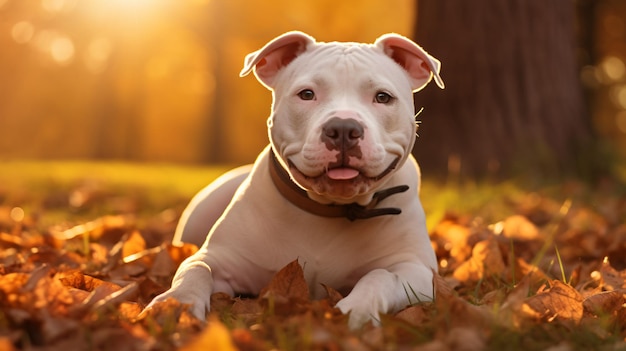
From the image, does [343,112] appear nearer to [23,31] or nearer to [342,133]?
[342,133]

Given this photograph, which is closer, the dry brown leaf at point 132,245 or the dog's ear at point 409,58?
the dog's ear at point 409,58

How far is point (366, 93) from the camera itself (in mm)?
3004

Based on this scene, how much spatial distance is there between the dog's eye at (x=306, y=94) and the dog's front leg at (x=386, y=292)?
703 millimetres

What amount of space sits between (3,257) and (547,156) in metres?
5.44

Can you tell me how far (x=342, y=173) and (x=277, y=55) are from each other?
790 mm

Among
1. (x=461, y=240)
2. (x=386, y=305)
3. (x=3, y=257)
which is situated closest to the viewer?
(x=386, y=305)

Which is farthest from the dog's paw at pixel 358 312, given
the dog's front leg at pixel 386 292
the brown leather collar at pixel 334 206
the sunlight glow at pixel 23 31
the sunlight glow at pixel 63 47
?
the sunlight glow at pixel 63 47

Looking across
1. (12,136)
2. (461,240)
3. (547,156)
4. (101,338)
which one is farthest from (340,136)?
(12,136)

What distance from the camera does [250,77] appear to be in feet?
77.8

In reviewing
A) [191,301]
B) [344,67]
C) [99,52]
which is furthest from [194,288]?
[99,52]

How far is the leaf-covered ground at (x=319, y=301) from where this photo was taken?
2150 mm

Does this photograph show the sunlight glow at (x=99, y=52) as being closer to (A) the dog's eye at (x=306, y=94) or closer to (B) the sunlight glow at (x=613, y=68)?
(B) the sunlight glow at (x=613, y=68)

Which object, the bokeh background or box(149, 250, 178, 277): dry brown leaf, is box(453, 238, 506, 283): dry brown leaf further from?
the bokeh background

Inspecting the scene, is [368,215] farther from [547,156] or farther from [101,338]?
[547,156]
